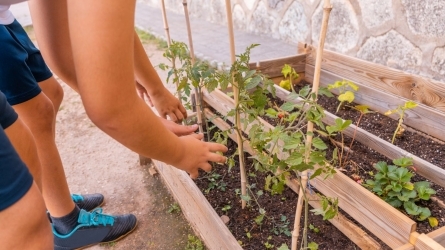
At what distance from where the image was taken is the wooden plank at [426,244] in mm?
1078

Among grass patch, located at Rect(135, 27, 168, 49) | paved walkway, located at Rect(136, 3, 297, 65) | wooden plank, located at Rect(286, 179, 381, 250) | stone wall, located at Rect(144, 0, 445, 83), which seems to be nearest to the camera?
wooden plank, located at Rect(286, 179, 381, 250)

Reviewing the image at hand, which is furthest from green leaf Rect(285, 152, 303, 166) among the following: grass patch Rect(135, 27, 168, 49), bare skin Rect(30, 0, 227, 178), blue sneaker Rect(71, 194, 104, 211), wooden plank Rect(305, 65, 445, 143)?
grass patch Rect(135, 27, 168, 49)

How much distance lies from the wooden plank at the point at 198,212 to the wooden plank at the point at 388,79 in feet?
3.96

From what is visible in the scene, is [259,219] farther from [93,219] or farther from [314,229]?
[93,219]

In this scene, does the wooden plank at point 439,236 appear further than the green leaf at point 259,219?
No

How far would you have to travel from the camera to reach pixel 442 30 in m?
2.04

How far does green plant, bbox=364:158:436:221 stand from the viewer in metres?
1.35

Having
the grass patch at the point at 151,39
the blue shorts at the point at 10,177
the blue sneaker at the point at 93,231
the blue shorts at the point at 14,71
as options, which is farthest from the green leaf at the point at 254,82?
the grass patch at the point at 151,39

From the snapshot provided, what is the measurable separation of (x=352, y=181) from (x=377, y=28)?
59.7 inches

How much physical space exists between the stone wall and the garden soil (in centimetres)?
161

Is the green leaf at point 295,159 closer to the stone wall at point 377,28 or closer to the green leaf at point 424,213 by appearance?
the green leaf at point 424,213

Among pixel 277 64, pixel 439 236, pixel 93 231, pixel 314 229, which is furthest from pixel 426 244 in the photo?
pixel 277 64

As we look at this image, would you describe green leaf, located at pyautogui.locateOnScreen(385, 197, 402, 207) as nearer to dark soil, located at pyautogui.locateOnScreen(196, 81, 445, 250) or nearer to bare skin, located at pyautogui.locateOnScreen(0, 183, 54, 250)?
dark soil, located at pyautogui.locateOnScreen(196, 81, 445, 250)

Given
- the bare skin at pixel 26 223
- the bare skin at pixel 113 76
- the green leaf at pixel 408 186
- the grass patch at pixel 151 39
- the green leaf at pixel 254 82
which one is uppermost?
the bare skin at pixel 113 76
